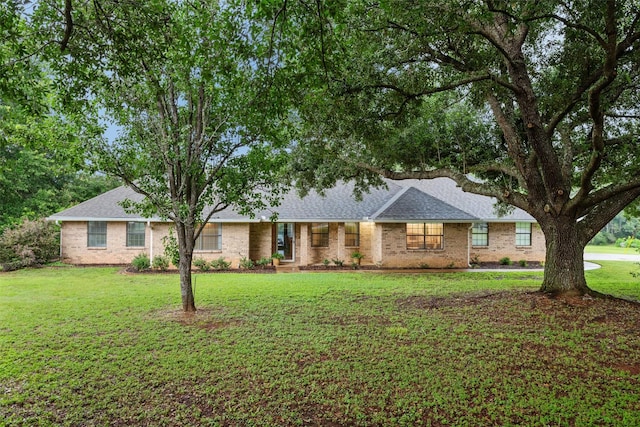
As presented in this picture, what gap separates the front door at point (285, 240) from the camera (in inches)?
811

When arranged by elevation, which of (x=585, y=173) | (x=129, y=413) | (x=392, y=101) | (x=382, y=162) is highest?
(x=392, y=101)

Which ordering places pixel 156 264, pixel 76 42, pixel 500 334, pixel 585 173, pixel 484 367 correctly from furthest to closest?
pixel 156 264 < pixel 585 173 < pixel 500 334 < pixel 484 367 < pixel 76 42

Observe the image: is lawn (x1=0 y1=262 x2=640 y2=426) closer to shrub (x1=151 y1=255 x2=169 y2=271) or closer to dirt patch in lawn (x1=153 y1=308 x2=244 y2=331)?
dirt patch in lawn (x1=153 y1=308 x2=244 y2=331)

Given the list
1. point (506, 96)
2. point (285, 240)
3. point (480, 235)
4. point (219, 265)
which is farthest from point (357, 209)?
point (506, 96)

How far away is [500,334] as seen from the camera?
717cm

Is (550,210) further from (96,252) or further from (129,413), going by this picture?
(96,252)

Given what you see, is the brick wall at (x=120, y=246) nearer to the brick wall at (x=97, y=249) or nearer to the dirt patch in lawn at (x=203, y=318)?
the brick wall at (x=97, y=249)

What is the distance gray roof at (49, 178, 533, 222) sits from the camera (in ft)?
59.2

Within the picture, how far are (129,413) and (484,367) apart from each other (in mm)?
4844

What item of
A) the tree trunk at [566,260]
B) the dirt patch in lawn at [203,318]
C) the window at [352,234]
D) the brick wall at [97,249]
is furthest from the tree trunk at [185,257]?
the window at [352,234]

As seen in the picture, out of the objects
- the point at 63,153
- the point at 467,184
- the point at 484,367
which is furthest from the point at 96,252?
the point at 484,367

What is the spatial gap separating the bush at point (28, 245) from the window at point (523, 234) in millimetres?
24685

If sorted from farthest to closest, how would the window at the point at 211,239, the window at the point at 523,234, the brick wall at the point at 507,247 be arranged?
the window at the point at 523,234
the brick wall at the point at 507,247
the window at the point at 211,239

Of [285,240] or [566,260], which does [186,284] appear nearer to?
[566,260]
